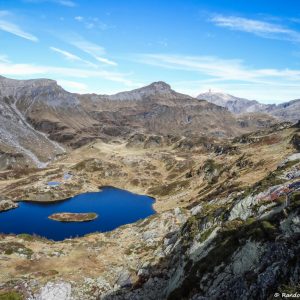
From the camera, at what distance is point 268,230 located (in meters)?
31.7

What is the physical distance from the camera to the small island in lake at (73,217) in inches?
4558

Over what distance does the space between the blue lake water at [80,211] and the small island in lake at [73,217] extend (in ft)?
6.94

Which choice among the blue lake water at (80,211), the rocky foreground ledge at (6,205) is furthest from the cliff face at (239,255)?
the rocky foreground ledge at (6,205)

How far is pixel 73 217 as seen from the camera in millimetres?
117812

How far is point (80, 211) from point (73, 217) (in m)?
9.70

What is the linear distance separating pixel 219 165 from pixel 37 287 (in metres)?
109

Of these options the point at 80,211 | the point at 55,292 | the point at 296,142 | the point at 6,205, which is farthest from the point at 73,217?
the point at 296,142

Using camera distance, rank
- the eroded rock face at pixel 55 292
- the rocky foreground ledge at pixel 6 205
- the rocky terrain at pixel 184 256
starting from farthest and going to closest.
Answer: the rocky foreground ledge at pixel 6 205, the eroded rock face at pixel 55 292, the rocky terrain at pixel 184 256

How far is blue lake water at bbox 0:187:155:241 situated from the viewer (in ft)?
338

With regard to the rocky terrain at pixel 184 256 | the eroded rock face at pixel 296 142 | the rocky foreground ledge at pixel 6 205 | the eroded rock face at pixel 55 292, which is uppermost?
the eroded rock face at pixel 296 142

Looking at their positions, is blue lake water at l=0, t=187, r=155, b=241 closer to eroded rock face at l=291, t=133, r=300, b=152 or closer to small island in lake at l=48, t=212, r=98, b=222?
small island in lake at l=48, t=212, r=98, b=222

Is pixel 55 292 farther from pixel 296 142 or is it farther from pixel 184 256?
pixel 296 142

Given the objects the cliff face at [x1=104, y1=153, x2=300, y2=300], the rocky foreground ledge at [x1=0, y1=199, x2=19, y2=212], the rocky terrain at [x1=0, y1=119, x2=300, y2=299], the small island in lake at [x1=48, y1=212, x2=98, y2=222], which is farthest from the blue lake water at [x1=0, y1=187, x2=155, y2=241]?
the cliff face at [x1=104, y1=153, x2=300, y2=300]

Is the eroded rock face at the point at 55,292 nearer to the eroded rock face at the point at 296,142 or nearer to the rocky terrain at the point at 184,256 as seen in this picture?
the rocky terrain at the point at 184,256
